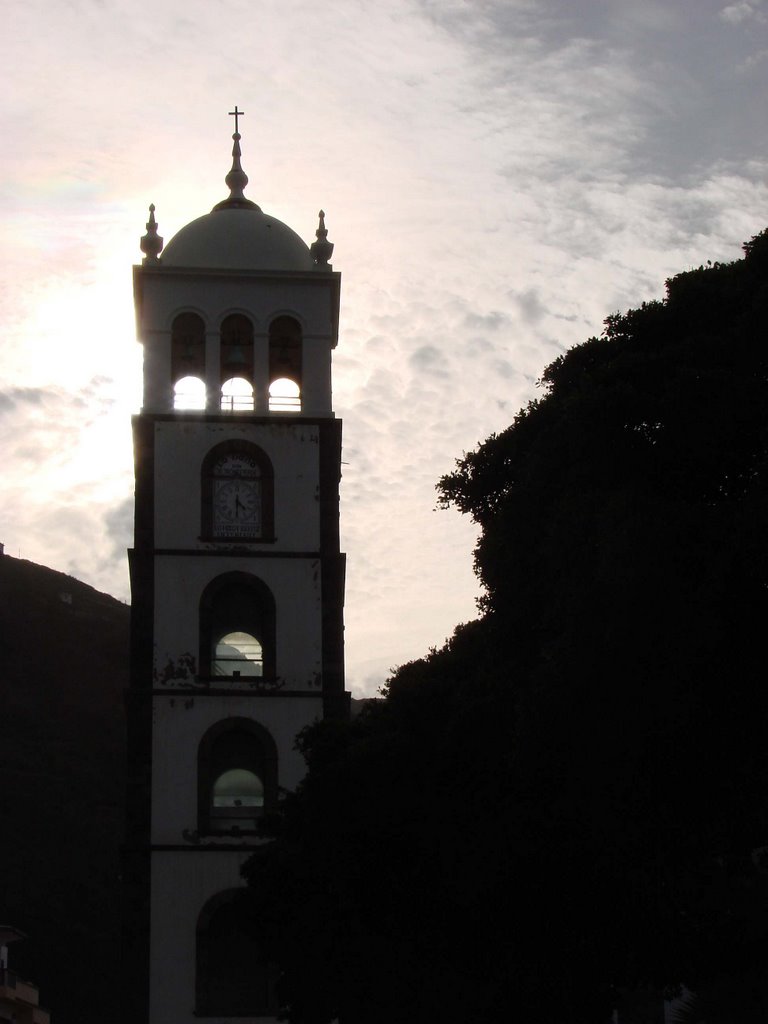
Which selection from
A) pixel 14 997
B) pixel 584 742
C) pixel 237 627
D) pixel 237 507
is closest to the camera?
pixel 584 742

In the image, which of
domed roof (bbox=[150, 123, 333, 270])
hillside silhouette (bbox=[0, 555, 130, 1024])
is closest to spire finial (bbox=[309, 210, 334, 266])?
domed roof (bbox=[150, 123, 333, 270])

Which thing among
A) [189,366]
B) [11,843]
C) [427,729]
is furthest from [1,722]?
[427,729]

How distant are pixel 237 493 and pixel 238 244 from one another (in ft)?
16.6

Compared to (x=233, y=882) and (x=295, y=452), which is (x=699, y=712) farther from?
(x=295, y=452)

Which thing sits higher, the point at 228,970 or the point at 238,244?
the point at 238,244

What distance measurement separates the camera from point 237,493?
34.9 metres

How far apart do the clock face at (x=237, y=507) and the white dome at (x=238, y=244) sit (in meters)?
4.23

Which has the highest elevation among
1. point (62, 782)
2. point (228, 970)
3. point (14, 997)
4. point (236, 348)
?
point (236, 348)

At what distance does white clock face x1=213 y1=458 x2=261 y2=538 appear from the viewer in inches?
1369

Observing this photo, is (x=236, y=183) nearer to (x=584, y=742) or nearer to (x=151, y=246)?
(x=151, y=246)

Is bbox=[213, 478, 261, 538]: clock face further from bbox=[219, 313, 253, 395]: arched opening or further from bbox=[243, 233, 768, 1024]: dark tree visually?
bbox=[243, 233, 768, 1024]: dark tree

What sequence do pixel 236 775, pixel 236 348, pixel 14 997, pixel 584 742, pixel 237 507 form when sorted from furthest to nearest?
pixel 14 997 < pixel 236 348 < pixel 237 507 < pixel 236 775 < pixel 584 742

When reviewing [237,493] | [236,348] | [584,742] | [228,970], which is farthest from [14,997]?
[584,742]

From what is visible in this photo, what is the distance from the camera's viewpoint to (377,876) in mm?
26734
